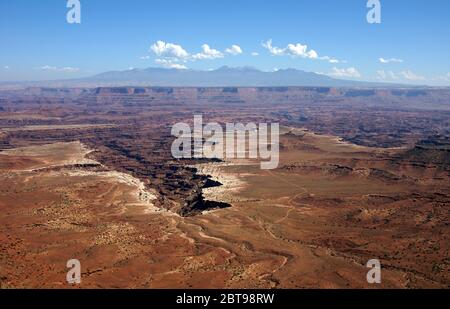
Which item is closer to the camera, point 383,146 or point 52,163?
point 52,163

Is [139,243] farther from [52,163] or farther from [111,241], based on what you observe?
[52,163]

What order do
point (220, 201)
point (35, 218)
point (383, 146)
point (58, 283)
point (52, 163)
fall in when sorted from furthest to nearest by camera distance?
1. point (383, 146)
2. point (52, 163)
3. point (220, 201)
4. point (35, 218)
5. point (58, 283)

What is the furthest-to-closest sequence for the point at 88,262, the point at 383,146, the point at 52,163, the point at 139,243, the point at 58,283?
the point at 383,146 → the point at 52,163 → the point at 139,243 → the point at 88,262 → the point at 58,283

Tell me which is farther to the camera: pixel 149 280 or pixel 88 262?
pixel 88 262

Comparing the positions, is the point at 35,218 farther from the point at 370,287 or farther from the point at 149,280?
the point at 370,287
